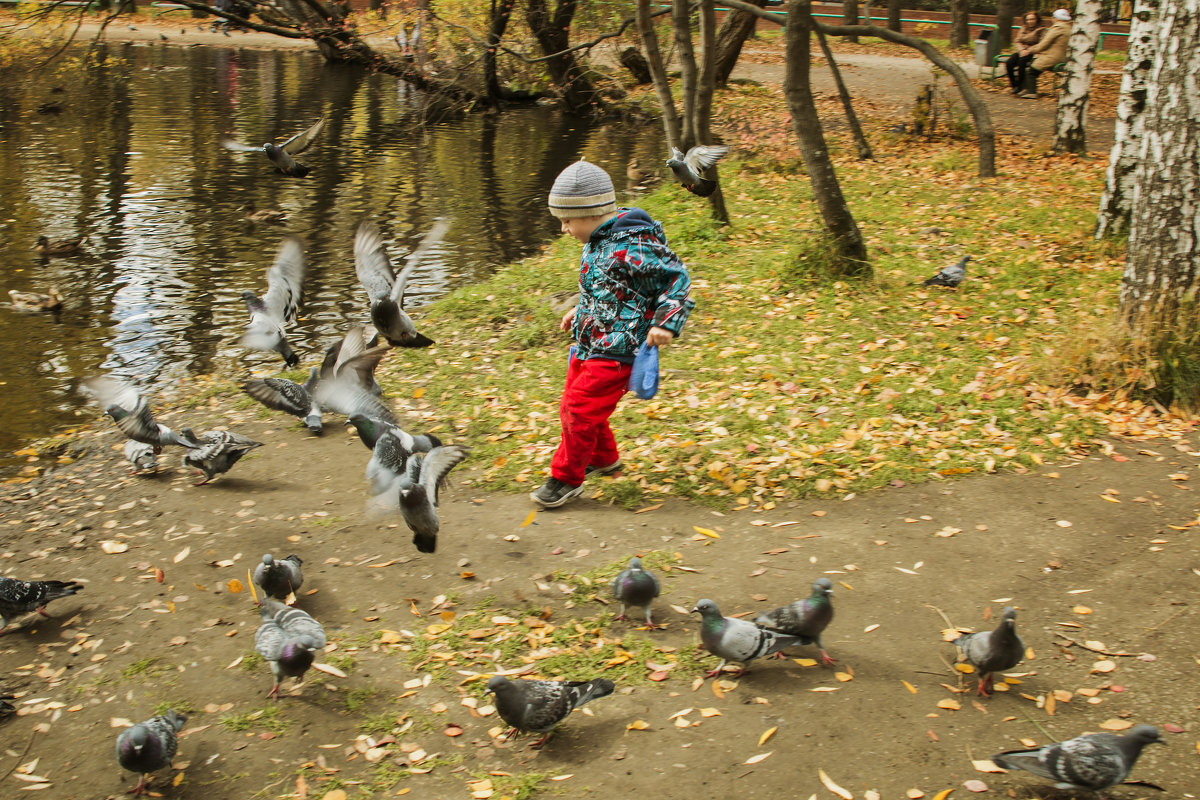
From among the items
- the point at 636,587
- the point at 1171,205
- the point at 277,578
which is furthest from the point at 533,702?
the point at 1171,205

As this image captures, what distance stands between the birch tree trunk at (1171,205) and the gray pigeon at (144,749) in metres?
6.16

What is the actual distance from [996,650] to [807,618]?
0.75 m

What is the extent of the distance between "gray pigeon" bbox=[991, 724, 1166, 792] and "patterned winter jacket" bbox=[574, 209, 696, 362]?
259cm

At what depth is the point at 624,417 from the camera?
22.2 ft

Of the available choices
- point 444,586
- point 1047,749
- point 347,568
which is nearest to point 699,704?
point 1047,749

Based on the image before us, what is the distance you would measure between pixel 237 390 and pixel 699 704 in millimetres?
5884

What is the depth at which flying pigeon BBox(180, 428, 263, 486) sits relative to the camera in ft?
20.4

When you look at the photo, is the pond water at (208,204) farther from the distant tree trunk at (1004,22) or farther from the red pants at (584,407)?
the distant tree trunk at (1004,22)

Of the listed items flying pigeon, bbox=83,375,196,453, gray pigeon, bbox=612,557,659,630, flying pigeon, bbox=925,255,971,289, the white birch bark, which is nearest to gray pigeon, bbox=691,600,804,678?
gray pigeon, bbox=612,557,659,630

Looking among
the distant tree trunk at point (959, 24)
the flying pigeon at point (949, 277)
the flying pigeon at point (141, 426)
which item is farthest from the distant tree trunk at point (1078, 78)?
the distant tree trunk at point (959, 24)

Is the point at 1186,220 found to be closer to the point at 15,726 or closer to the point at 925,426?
the point at 925,426

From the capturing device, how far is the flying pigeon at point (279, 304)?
24.0 feet

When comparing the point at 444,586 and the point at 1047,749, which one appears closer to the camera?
the point at 1047,749

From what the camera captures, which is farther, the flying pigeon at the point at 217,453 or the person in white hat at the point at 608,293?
the flying pigeon at the point at 217,453
